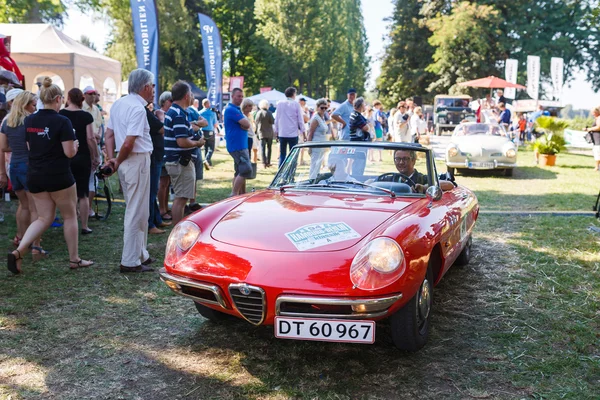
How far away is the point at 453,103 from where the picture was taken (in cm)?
3953

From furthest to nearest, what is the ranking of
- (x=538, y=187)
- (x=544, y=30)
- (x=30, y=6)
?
(x=544, y=30) → (x=30, y=6) → (x=538, y=187)

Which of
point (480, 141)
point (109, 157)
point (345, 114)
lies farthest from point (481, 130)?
point (109, 157)

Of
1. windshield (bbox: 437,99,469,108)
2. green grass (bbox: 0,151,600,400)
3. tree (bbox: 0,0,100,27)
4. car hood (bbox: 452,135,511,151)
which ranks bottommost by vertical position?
green grass (bbox: 0,151,600,400)

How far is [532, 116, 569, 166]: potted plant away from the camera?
16609 mm

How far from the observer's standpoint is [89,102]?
366 inches

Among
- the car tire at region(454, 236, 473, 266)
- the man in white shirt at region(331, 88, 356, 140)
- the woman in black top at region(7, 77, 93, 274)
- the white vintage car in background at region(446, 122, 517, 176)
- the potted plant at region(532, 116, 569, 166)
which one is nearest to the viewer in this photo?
the woman in black top at region(7, 77, 93, 274)

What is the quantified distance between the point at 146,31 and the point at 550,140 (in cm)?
1217

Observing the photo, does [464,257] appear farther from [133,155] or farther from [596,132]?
[596,132]

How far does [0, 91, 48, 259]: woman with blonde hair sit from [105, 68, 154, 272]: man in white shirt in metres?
0.97

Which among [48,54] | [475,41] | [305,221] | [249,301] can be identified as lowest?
[249,301]

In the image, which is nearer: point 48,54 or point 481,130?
point 481,130

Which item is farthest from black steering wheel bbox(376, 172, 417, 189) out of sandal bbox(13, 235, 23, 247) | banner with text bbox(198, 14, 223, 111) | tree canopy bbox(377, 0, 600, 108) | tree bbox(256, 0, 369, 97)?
tree bbox(256, 0, 369, 97)

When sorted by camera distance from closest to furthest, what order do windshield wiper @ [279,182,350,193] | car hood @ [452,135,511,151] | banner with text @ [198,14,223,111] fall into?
windshield wiper @ [279,182,350,193] → car hood @ [452,135,511,151] → banner with text @ [198,14,223,111]

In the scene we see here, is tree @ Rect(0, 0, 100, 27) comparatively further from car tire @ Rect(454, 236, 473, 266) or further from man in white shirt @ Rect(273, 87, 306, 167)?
car tire @ Rect(454, 236, 473, 266)
